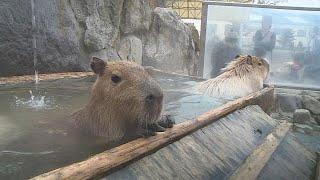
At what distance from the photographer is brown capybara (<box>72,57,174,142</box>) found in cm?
314

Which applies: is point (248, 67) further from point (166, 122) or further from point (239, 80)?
point (166, 122)

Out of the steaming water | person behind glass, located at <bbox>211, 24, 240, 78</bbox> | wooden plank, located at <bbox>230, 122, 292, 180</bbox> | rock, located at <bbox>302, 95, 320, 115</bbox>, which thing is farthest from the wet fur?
rock, located at <bbox>302, 95, 320, 115</bbox>

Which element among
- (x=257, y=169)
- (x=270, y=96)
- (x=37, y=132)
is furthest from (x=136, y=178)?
(x=270, y=96)

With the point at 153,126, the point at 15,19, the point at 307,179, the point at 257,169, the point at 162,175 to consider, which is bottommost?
the point at 307,179

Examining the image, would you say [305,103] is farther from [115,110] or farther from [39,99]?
[115,110]

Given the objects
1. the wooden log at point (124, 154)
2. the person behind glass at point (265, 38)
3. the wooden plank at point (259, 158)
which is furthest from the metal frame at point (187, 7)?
the wooden log at point (124, 154)

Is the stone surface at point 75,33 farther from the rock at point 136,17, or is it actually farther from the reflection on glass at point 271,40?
the reflection on glass at point 271,40

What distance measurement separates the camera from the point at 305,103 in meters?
9.36

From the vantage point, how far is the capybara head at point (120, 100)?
3141 mm

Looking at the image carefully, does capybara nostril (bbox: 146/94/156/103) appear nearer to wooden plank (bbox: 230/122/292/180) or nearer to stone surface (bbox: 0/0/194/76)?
wooden plank (bbox: 230/122/292/180)

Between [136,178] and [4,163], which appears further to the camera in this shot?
[4,163]

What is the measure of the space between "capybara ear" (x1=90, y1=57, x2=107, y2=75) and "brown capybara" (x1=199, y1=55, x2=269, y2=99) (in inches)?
123

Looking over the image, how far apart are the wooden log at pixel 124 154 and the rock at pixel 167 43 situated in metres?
5.72

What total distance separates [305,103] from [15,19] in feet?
19.5
